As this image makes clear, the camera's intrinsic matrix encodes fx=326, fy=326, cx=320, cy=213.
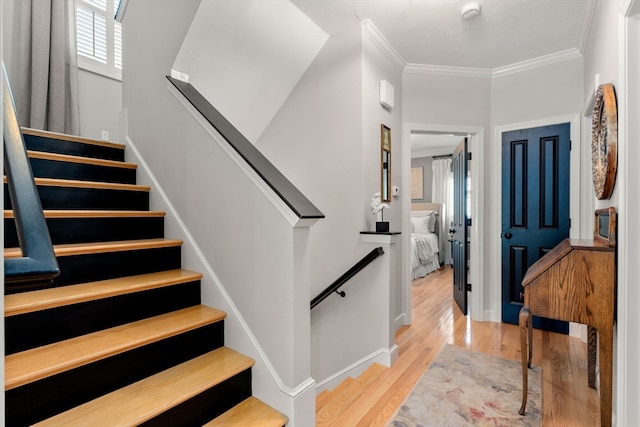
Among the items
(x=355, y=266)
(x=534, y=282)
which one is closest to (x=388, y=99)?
(x=355, y=266)

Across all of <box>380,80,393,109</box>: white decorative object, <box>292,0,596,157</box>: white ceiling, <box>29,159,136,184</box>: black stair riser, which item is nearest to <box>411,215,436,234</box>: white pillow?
<box>292,0,596,157</box>: white ceiling

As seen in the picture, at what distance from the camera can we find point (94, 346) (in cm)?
127

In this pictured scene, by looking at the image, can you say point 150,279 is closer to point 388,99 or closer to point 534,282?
point 534,282

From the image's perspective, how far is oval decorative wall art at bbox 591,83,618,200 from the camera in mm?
1713

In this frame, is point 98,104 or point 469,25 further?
point 98,104

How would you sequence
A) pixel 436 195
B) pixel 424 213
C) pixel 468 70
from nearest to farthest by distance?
pixel 468 70, pixel 424 213, pixel 436 195

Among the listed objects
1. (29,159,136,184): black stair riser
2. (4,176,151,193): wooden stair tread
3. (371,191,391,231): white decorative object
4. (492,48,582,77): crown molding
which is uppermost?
(492,48,582,77): crown molding

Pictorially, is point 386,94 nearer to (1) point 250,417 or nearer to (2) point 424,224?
(1) point 250,417

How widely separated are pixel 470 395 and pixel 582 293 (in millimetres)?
961

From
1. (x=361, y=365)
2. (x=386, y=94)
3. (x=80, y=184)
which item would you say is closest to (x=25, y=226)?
(x=80, y=184)

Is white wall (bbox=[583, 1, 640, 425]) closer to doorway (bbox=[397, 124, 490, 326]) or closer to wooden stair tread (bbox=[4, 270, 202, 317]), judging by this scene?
doorway (bbox=[397, 124, 490, 326])

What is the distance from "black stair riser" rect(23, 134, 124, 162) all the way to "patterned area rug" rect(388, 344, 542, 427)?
2680 millimetres

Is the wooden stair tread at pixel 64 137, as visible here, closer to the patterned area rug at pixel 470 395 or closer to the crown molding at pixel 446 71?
the patterned area rug at pixel 470 395

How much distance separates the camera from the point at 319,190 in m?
2.97
